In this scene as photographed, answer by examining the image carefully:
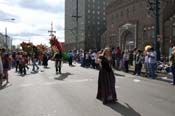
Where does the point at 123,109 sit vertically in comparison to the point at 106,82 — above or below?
below

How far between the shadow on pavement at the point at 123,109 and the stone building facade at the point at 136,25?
54865 mm

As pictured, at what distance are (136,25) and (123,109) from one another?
72847 mm

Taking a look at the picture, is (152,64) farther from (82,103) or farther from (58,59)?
(82,103)

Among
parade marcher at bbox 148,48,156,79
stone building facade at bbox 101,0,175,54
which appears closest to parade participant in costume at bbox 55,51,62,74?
parade marcher at bbox 148,48,156,79

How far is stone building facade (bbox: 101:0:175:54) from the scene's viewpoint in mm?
68869

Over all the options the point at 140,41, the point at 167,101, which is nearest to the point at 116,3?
the point at 140,41

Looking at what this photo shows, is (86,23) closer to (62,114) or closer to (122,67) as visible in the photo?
(122,67)

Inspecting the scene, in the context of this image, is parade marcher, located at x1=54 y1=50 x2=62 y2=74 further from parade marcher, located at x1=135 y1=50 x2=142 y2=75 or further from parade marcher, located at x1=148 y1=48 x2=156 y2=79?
parade marcher, located at x1=148 y1=48 x2=156 y2=79

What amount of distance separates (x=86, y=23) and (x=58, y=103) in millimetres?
117659

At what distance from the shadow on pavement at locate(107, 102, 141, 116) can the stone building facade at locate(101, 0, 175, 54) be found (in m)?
54.9

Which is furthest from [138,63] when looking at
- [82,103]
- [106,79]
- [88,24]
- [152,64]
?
[88,24]

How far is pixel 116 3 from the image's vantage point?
9669 centimetres

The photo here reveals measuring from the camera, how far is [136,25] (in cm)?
8138

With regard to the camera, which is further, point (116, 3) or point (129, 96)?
point (116, 3)
